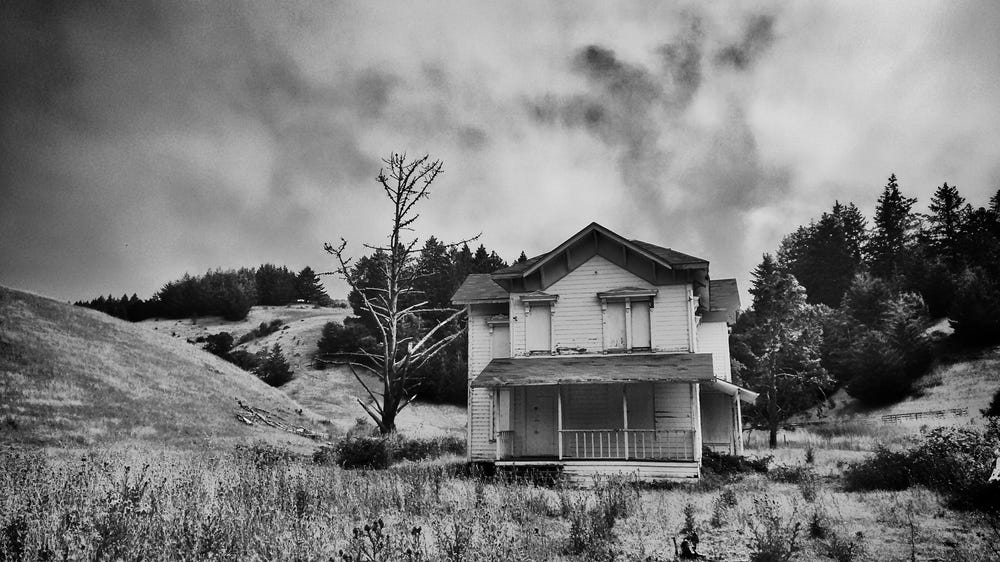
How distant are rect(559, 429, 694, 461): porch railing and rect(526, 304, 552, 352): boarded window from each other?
10.2ft

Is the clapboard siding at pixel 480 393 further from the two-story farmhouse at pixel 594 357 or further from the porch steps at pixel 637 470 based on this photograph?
the porch steps at pixel 637 470

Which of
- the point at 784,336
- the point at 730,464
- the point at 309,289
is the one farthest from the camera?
the point at 309,289

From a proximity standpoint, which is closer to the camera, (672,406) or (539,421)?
(672,406)

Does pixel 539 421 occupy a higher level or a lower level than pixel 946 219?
lower

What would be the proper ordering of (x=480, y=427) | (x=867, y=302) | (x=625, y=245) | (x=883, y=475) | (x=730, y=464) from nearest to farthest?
(x=883, y=475)
(x=730, y=464)
(x=625, y=245)
(x=480, y=427)
(x=867, y=302)

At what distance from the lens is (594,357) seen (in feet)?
73.2

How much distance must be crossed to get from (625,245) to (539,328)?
4.19 meters

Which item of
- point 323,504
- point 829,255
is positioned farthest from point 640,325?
point 829,255

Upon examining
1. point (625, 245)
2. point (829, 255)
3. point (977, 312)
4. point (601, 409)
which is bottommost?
point (601, 409)

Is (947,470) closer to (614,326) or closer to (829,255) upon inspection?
(614,326)

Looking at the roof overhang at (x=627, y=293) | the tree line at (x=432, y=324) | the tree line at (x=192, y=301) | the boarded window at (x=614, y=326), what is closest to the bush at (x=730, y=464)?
the boarded window at (x=614, y=326)

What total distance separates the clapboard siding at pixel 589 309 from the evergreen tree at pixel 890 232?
62.4 m

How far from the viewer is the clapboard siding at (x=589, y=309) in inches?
870

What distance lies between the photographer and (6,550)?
272 inches
